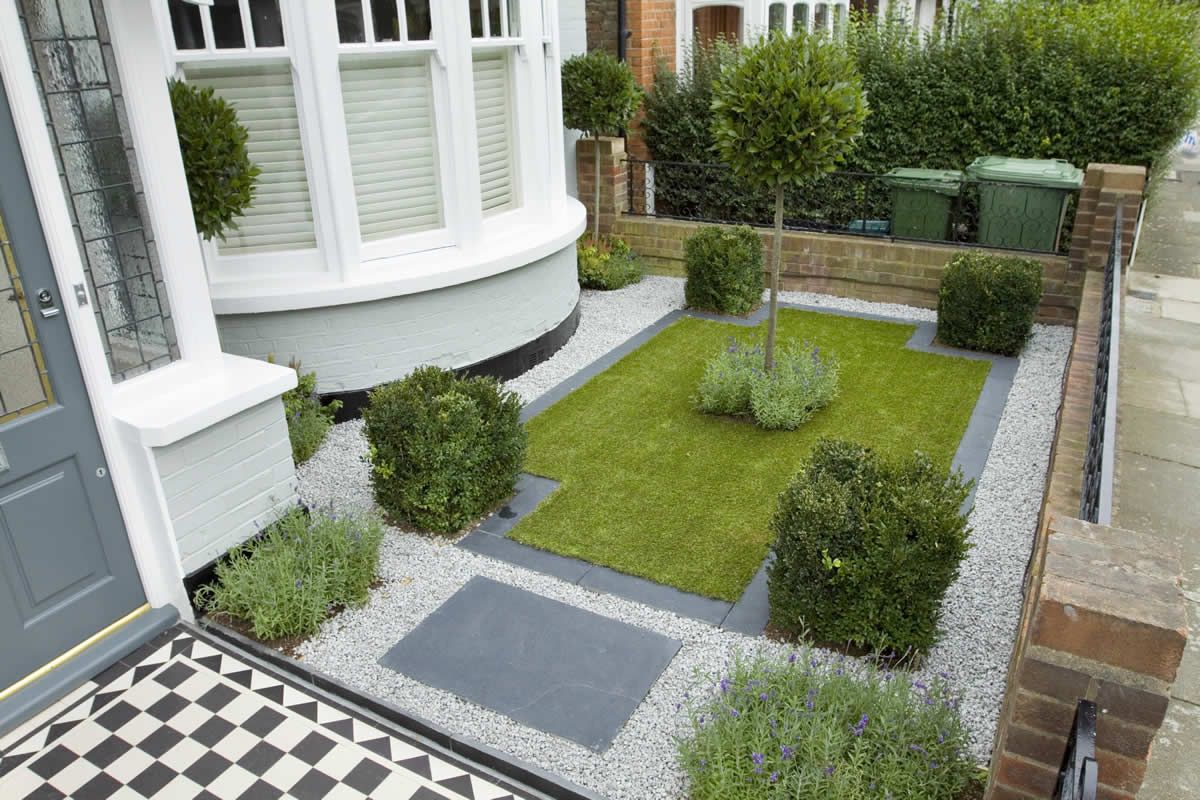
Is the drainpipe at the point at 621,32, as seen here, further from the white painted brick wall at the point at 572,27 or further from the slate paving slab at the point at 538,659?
the slate paving slab at the point at 538,659

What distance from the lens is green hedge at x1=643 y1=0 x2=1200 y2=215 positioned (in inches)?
341

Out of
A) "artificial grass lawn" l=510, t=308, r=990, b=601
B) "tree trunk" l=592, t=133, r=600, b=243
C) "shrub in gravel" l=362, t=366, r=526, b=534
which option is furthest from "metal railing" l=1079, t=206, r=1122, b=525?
"tree trunk" l=592, t=133, r=600, b=243

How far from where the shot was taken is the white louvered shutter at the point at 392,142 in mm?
6199

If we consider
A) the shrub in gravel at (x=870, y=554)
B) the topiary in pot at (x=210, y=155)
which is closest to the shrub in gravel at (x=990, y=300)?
the shrub in gravel at (x=870, y=554)

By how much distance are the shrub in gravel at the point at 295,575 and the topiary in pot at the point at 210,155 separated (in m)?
1.93

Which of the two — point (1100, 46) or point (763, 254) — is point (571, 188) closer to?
point (763, 254)

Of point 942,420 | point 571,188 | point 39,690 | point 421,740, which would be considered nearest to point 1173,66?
point 942,420

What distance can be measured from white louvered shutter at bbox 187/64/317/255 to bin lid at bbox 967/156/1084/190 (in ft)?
21.8

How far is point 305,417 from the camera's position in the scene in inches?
242

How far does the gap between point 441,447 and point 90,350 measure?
72.6 inches

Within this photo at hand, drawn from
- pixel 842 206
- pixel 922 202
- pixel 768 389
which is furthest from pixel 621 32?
pixel 768 389

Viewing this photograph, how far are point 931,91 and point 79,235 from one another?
8856 millimetres

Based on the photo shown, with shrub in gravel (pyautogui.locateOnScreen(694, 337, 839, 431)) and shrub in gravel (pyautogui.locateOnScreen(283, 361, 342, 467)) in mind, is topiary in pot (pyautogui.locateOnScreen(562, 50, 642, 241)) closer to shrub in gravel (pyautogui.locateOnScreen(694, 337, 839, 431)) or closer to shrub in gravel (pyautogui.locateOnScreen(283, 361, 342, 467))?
shrub in gravel (pyautogui.locateOnScreen(694, 337, 839, 431))

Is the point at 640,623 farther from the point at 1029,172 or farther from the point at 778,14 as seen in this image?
the point at 778,14
